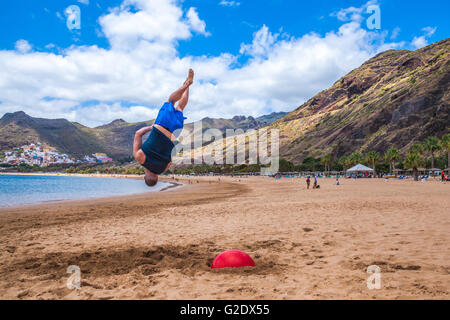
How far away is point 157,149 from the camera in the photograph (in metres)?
4.80

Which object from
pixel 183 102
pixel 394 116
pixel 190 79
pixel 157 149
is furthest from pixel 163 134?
pixel 394 116

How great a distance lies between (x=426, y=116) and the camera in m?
112

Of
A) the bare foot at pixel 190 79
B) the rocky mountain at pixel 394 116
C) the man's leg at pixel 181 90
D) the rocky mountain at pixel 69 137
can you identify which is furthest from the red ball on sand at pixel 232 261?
the rocky mountain at pixel 394 116

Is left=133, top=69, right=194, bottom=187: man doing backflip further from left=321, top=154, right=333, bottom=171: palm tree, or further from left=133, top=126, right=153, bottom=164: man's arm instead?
left=321, top=154, right=333, bottom=171: palm tree

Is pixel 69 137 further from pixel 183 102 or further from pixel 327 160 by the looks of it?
pixel 327 160

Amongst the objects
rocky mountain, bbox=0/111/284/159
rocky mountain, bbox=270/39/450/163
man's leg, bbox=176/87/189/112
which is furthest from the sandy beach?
rocky mountain, bbox=270/39/450/163

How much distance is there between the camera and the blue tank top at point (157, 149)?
15.5 feet

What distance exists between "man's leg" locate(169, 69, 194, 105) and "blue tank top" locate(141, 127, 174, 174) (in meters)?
0.60

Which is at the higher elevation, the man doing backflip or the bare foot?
the bare foot

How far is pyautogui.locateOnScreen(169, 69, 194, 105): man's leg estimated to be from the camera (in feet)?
16.0

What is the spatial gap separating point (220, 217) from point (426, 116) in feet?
404

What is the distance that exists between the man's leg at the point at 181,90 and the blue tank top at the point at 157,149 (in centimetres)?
60

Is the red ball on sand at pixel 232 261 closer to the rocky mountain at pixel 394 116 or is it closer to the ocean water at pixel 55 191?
the ocean water at pixel 55 191
